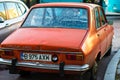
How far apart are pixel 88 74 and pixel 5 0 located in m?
3.78

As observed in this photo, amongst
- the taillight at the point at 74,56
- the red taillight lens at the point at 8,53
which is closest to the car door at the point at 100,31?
the taillight at the point at 74,56

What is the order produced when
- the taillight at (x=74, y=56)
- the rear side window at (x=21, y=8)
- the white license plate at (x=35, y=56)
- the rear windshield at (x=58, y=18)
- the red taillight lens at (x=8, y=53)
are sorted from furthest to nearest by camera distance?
the rear side window at (x=21, y=8) < the rear windshield at (x=58, y=18) < the red taillight lens at (x=8, y=53) < the white license plate at (x=35, y=56) < the taillight at (x=74, y=56)

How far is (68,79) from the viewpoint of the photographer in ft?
23.4

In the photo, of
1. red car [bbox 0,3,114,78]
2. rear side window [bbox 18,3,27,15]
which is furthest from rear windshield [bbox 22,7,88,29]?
rear side window [bbox 18,3,27,15]

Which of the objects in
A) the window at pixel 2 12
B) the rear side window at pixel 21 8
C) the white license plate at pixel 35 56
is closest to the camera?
the white license plate at pixel 35 56

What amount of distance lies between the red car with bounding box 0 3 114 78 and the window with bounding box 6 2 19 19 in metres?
1.92

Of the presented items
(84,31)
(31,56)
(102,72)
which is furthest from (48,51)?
(102,72)

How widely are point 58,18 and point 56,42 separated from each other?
1.07 metres

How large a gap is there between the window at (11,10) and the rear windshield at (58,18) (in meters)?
2.03

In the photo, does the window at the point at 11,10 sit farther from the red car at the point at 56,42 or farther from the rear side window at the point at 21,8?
the red car at the point at 56,42

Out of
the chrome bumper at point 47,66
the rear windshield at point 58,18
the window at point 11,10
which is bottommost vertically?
the chrome bumper at point 47,66

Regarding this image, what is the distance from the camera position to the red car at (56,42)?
6047mm

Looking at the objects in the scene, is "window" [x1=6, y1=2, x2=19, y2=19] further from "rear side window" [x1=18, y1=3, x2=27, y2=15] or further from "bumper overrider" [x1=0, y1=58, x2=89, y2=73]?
"bumper overrider" [x1=0, y1=58, x2=89, y2=73]

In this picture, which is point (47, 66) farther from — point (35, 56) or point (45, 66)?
point (35, 56)
